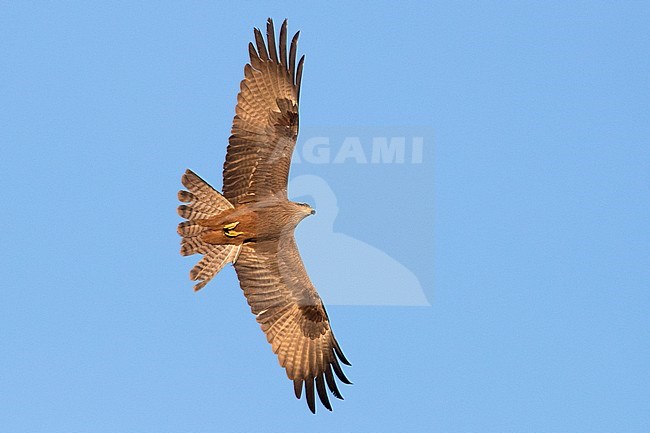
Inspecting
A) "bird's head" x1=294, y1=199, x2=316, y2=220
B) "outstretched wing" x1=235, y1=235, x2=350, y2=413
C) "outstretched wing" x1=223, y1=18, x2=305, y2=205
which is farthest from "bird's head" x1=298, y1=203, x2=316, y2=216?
"outstretched wing" x1=235, y1=235, x2=350, y2=413

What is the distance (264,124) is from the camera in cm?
1077

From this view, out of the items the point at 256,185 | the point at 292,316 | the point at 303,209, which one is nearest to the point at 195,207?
the point at 256,185

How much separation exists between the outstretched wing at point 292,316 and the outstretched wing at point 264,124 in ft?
2.68

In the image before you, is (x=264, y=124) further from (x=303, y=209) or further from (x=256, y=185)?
(x=303, y=209)

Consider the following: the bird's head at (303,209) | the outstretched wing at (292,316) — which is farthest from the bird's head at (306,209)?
the outstretched wing at (292,316)

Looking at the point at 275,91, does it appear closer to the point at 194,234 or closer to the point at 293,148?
the point at 293,148

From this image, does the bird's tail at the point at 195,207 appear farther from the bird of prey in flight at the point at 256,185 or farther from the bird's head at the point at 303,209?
the bird's head at the point at 303,209

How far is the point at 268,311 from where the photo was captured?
38.1 feet

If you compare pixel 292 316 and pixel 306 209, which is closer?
pixel 306 209

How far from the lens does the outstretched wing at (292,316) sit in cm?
1141

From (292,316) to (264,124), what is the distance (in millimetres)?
2285

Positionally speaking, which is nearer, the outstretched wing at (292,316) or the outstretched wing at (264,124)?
the outstretched wing at (264,124)

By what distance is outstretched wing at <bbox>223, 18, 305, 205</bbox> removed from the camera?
10.7 metres

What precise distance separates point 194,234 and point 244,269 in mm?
932
